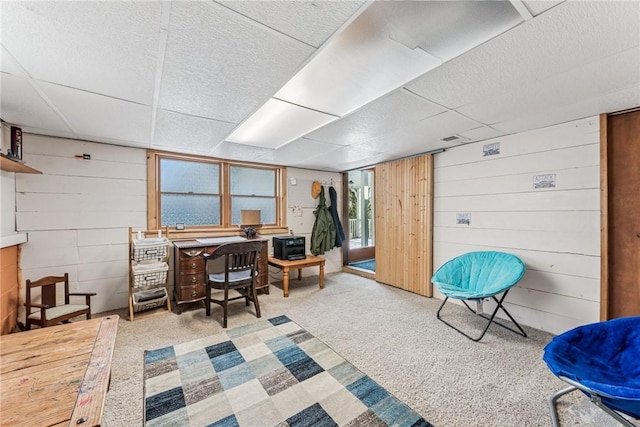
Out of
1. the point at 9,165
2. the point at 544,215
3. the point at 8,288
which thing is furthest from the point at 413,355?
the point at 9,165

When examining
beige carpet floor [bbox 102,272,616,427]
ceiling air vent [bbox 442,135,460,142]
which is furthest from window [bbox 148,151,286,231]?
ceiling air vent [bbox 442,135,460,142]

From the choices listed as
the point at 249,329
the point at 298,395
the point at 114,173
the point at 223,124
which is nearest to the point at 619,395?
the point at 298,395

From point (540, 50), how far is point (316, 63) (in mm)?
1279

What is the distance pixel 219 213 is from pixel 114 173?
1.44 meters

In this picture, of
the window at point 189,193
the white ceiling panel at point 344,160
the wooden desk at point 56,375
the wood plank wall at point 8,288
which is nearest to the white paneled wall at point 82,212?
the wood plank wall at point 8,288

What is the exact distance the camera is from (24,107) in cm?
207

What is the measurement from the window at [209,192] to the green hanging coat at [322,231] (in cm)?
72

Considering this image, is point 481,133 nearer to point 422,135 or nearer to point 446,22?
point 422,135

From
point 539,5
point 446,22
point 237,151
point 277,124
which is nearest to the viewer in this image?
point 539,5

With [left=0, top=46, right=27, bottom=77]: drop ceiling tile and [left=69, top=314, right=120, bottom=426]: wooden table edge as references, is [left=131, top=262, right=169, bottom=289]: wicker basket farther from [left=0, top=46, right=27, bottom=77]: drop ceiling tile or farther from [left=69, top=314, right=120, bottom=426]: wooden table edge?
[left=0, top=46, right=27, bottom=77]: drop ceiling tile

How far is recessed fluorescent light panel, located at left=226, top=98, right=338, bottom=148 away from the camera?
2.21 meters

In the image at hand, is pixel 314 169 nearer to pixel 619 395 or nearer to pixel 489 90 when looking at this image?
pixel 489 90

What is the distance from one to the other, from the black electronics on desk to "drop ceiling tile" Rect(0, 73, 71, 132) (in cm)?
290

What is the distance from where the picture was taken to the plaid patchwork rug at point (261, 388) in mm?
1533
